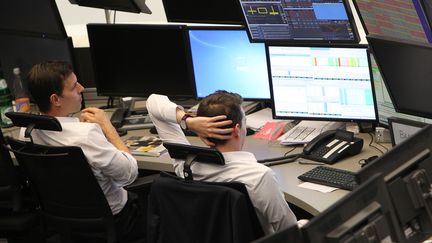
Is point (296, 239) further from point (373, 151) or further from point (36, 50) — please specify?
point (36, 50)

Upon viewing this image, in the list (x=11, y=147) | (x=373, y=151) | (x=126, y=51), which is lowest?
(x=373, y=151)

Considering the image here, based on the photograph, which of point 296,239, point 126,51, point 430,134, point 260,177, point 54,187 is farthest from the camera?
point 126,51

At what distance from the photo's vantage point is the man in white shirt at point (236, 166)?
8.50ft

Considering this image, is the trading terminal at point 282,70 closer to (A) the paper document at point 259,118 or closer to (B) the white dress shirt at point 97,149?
(A) the paper document at point 259,118

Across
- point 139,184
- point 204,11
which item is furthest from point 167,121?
point 204,11

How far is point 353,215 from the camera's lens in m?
1.73

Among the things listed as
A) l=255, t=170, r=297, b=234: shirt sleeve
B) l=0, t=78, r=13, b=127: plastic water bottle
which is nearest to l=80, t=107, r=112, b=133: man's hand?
l=0, t=78, r=13, b=127: plastic water bottle

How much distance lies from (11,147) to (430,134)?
1.95m

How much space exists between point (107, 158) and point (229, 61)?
39.1 inches

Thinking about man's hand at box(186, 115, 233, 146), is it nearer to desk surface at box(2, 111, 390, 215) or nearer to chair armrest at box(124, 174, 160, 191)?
desk surface at box(2, 111, 390, 215)

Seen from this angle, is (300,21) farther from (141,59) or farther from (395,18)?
Result: (141,59)

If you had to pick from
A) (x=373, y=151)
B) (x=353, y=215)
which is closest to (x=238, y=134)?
(x=373, y=151)

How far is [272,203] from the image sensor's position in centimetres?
261

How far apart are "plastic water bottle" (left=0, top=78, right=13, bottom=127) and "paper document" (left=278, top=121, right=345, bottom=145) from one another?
1549mm
